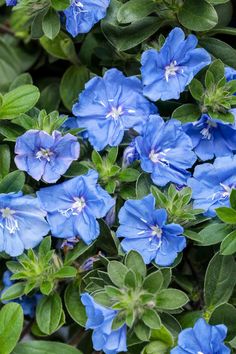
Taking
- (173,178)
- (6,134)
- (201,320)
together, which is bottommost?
(201,320)

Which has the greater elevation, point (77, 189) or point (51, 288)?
point (77, 189)

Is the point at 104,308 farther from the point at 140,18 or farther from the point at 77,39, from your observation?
the point at 77,39

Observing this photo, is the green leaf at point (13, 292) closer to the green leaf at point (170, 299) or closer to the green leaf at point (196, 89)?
the green leaf at point (170, 299)

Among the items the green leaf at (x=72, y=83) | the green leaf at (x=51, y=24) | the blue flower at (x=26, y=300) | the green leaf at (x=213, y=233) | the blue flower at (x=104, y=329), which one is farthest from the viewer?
the green leaf at (x=72, y=83)

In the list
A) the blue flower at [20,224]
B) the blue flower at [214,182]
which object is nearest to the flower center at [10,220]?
the blue flower at [20,224]

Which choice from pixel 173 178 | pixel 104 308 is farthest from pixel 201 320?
pixel 173 178

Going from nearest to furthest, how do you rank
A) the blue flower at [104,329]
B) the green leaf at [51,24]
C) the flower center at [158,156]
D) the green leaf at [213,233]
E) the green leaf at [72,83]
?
the blue flower at [104,329] → the green leaf at [213,233] → the flower center at [158,156] → the green leaf at [51,24] → the green leaf at [72,83]

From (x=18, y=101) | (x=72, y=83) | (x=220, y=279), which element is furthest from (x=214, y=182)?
(x=72, y=83)

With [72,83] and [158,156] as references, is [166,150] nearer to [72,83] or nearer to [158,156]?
[158,156]
